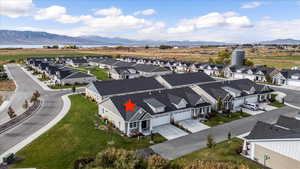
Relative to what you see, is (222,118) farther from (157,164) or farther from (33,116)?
(33,116)

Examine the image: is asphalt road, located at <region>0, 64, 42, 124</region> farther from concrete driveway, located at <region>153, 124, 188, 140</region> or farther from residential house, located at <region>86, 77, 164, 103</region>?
concrete driveway, located at <region>153, 124, 188, 140</region>

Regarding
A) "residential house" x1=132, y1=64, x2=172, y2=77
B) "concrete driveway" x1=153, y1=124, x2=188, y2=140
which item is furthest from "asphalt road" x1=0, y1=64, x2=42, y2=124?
"residential house" x1=132, y1=64, x2=172, y2=77

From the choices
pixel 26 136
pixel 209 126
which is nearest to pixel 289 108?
pixel 209 126

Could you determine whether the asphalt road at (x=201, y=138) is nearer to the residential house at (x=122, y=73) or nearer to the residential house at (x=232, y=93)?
the residential house at (x=232, y=93)

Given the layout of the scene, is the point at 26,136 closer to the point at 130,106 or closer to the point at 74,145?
the point at 74,145

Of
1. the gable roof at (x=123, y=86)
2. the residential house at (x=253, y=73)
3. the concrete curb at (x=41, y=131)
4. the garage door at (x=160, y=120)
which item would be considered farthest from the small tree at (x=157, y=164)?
the residential house at (x=253, y=73)

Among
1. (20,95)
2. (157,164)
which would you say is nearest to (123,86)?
(20,95)
